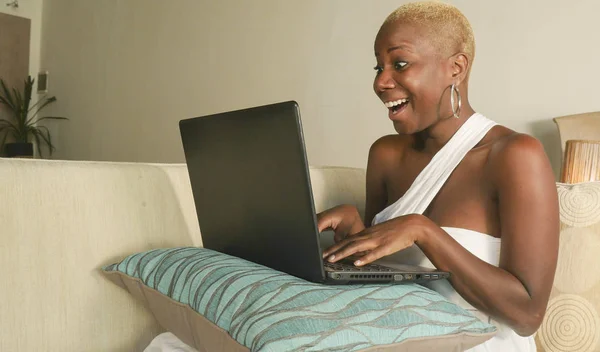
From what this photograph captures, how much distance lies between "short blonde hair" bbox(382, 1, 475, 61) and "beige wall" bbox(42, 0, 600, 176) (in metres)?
1.52

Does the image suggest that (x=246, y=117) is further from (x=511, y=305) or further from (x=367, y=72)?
(x=367, y=72)

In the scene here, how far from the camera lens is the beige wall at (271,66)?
2.59m

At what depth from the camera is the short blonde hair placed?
1154mm

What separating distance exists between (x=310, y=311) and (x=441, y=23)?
621 millimetres

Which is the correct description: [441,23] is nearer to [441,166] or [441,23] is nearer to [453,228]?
[441,166]

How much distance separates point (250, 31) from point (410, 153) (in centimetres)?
261

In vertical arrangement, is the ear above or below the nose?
above

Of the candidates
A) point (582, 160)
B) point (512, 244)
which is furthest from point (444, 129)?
point (582, 160)

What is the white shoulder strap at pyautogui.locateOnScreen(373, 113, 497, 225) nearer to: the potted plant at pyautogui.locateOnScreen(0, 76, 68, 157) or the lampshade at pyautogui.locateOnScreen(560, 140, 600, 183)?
the lampshade at pyautogui.locateOnScreen(560, 140, 600, 183)

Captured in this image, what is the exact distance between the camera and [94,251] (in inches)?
47.1

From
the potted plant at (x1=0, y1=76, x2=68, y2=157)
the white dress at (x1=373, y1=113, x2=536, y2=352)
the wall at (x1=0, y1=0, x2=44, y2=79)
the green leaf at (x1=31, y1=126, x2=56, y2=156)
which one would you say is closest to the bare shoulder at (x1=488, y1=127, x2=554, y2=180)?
the white dress at (x1=373, y1=113, x2=536, y2=352)

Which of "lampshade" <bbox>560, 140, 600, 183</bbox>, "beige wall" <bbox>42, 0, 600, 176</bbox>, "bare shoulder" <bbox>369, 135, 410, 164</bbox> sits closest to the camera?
"bare shoulder" <bbox>369, 135, 410, 164</bbox>

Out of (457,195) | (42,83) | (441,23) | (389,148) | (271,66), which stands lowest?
(457,195)

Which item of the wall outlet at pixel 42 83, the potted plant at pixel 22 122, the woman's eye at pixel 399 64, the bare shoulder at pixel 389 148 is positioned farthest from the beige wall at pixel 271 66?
the woman's eye at pixel 399 64
